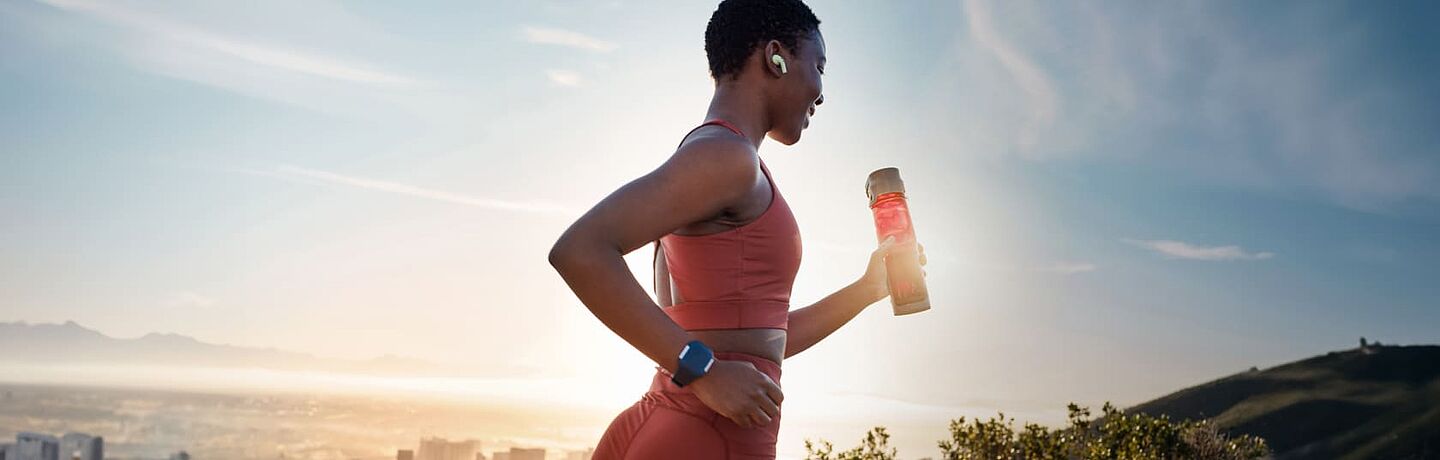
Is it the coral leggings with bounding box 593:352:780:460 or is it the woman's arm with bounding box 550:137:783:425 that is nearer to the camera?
the woman's arm with bounding box 550:137:783:425

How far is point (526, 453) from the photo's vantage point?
38.5 metres

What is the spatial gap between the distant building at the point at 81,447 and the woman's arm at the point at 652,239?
177 ft

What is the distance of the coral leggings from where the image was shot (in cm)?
228

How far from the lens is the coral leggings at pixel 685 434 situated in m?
2.28

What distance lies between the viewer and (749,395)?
7.30 feet

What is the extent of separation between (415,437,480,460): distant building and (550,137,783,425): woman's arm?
50133 millimetres

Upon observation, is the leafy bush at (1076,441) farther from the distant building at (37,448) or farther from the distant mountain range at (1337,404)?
the distant mountain range at (1337,404)

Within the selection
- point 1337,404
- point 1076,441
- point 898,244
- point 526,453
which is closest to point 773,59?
point 898,244

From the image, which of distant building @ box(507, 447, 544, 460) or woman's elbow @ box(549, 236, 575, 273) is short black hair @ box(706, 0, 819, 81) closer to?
woman's elbow @ box(549, 236, 575, 273)

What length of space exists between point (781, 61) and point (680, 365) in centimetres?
78

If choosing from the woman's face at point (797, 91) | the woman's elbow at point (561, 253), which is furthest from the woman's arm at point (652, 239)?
the woman's face at point (797, 91)

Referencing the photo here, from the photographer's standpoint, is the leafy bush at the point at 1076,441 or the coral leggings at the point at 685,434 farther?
the leafy bush at the point at 1076,441

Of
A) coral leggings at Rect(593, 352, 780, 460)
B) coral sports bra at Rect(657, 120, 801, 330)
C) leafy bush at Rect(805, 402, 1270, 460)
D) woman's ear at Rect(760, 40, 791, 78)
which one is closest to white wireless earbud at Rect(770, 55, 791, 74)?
woman's ear at Rect(760, 40, 791, 78)

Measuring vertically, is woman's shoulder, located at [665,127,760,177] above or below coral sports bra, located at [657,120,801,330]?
above
